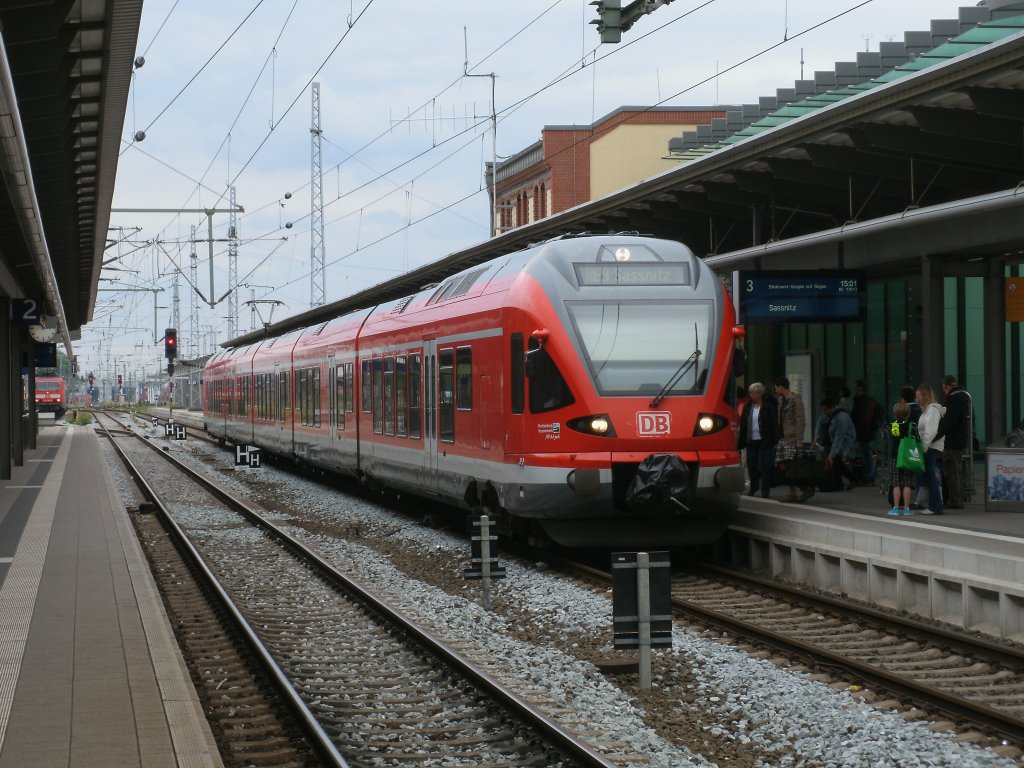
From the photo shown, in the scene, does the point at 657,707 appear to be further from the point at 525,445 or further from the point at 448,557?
the point at 448,557

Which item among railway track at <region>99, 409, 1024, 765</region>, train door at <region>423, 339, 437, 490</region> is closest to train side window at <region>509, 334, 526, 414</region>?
railway track at <region>99, 409, 1024, 765</region>

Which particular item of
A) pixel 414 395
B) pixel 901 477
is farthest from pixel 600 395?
pixel 414 395

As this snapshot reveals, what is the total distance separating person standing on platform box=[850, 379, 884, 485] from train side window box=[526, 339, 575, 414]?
6.42m

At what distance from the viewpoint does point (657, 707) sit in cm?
785

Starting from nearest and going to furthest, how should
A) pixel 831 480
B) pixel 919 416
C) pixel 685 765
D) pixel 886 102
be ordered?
pixel 685 765, pixel 886 102, pixel 919 416, pixel 831 480

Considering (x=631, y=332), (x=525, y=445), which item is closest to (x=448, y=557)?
(x=525, y=445)

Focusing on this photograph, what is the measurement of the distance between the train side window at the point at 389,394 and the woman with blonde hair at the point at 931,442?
766 centimetres

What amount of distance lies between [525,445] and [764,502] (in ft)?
13.5

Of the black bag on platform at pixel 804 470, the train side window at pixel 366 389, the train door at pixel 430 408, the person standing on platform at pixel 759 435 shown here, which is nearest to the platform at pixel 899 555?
the black bag on platform at pixel 804 470

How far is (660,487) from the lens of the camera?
12.3 metres

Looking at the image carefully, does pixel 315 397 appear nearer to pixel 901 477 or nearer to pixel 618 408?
pixel 618 408

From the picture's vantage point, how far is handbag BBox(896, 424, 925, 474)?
13641mm

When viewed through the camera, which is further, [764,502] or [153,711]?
[764,502]

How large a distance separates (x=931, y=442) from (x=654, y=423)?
3.16 metres
